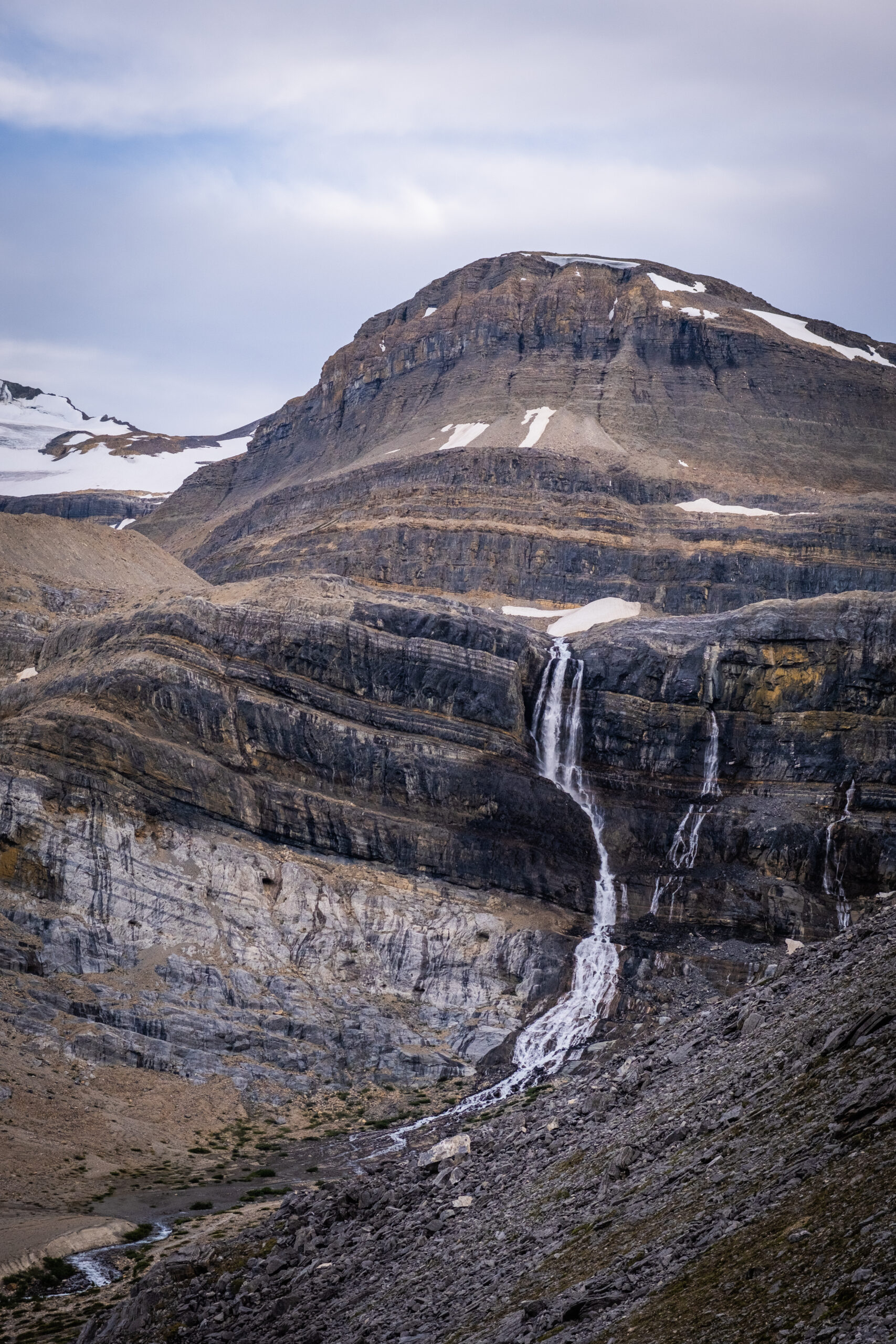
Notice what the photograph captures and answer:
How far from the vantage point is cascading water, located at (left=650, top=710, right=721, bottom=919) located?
2516 inches

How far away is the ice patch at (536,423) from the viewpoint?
119188 millimetres

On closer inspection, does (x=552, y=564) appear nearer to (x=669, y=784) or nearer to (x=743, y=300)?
(x=669, y=784)

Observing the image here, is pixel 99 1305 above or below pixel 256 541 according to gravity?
below

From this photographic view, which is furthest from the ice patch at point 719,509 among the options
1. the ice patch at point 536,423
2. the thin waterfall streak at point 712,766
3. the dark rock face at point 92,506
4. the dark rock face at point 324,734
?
the dark rock face at point 92,506

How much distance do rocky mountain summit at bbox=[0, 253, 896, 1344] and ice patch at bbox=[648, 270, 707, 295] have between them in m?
43.1

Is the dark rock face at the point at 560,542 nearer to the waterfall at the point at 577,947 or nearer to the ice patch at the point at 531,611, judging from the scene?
the ice patch at the point at 531,611

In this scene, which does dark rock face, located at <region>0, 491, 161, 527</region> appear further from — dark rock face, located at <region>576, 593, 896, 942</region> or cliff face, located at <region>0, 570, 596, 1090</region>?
dark rock face, located at <region>576, 593, 896, 942</region>

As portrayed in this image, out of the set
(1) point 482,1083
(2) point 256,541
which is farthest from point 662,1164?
(2) point 256,541

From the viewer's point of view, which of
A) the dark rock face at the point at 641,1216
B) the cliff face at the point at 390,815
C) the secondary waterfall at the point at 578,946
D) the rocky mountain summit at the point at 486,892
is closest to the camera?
the dark rock face at the point at 641,1216

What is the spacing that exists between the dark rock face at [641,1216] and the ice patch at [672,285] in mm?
120330

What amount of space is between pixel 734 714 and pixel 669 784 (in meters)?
5.38

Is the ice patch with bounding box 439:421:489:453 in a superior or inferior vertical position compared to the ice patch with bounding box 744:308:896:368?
inferior

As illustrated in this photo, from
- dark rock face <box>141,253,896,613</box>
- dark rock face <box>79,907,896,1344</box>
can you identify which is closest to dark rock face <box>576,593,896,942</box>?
dark rock face <box>79,907,896,1344</box>

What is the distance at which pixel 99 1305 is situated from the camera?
29.8 m
